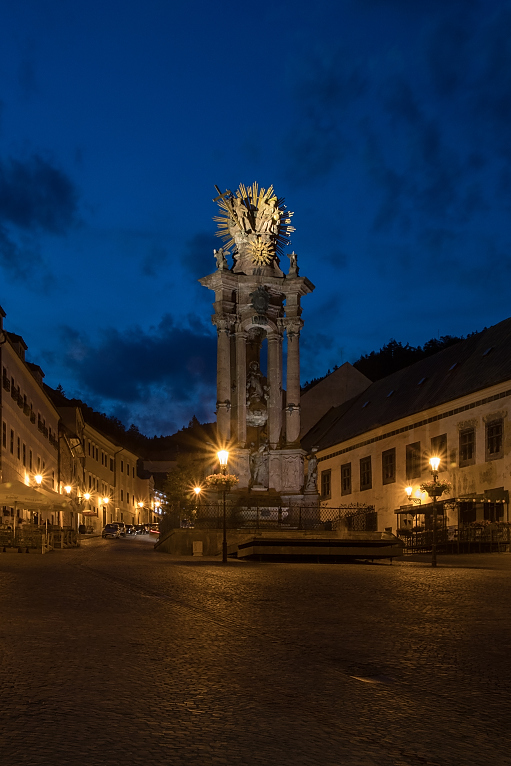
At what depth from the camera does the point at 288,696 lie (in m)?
7.26

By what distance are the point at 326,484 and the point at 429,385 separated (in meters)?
13.0

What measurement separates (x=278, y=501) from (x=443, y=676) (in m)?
24.3

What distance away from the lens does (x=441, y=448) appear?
135 ft

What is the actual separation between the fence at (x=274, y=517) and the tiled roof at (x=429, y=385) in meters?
9.94

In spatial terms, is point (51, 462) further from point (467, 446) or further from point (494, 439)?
point (494, 439)

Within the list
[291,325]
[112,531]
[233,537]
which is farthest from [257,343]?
[112,531]

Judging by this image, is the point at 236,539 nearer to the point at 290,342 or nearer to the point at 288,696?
the point at 290,342

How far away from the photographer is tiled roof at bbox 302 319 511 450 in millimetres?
39094

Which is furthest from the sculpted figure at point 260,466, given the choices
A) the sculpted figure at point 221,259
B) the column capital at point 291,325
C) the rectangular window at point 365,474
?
the rectangular window at point 365,474

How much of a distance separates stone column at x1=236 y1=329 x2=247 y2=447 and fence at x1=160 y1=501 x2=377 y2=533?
3.56 m

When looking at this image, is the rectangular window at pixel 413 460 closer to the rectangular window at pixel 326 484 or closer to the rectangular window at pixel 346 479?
the rectangular window at pixel 346 479

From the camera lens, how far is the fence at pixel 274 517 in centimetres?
3006

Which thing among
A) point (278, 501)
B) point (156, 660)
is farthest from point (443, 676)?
point (278, 501)

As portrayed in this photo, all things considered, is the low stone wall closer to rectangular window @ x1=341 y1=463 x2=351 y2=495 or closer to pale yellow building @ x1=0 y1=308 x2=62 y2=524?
pale yellow building @ x1=0 y1=308 x2=62 y2=524
